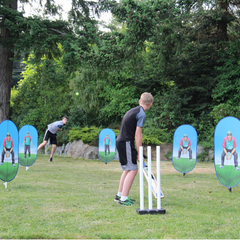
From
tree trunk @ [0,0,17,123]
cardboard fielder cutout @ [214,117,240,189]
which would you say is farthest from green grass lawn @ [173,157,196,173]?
tree trunk @ [0,0,17,123]

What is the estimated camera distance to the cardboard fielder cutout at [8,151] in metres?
6.00

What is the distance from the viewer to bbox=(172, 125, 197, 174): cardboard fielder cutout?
824cm

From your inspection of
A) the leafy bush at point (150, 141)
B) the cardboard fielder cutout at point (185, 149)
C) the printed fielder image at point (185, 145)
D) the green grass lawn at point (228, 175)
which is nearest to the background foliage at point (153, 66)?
the leafy bush at point (150, 141)

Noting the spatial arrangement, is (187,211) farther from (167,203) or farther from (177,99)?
(177,99)

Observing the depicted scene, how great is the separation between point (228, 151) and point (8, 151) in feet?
14.1

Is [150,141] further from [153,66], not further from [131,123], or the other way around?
[131,123]

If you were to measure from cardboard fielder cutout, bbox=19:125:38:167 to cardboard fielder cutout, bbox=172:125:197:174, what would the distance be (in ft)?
13.8

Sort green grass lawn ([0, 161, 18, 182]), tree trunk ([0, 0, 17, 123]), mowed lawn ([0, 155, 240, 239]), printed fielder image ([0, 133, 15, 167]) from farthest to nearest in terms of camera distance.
A: tree trunk ([0, 0, 17, 123]) < printed fielder image ([0, 133, 15, 167]) < green grass lawn ([0, 161, 18, 182]) < mowed lawn ([0, 155, 240, 239])

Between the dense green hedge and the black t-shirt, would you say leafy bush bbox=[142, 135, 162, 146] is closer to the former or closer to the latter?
the dense green hedge

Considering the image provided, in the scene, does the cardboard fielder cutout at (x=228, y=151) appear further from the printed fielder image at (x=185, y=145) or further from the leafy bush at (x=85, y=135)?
the leafy bush at (x=85, y=135)

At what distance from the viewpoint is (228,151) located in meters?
5.88

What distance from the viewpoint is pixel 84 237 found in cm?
317

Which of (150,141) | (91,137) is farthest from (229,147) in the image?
(91,137)

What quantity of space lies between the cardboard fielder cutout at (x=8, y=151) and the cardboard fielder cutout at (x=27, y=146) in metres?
2.87
